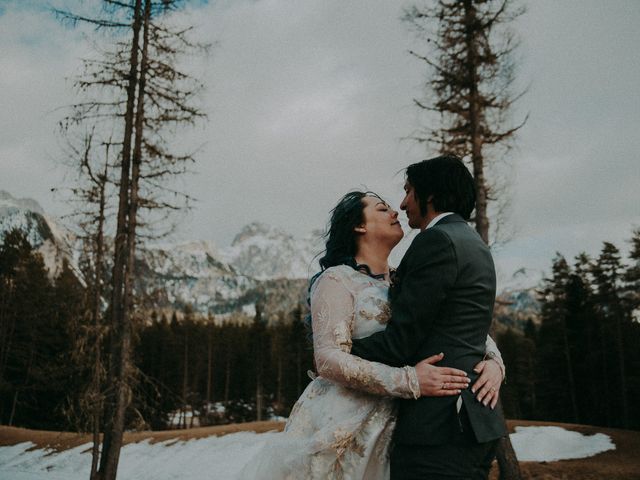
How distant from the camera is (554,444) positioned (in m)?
19.2

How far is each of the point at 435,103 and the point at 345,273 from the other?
8.66m

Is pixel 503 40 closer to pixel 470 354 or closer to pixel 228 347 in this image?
pixel 470 354

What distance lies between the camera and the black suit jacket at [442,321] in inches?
88.4

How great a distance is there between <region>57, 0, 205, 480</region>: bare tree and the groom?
8.56m

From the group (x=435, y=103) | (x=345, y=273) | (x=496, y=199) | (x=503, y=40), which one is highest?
(x=503, y=40)

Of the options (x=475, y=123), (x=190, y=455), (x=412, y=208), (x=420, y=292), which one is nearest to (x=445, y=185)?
(x=412, y=208)

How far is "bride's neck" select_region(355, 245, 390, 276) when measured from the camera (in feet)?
10.3

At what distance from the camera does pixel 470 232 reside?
251 centimetres

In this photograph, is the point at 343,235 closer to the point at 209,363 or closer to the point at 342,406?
the point at 342,406

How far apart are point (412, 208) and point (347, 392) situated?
1021mm

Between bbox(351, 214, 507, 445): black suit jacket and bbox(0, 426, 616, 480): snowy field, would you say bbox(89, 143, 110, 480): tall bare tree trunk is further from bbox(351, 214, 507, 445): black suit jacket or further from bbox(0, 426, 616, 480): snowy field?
bbox(351, 214, 507, 445): black suit jacket

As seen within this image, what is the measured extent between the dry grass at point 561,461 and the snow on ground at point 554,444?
47cm

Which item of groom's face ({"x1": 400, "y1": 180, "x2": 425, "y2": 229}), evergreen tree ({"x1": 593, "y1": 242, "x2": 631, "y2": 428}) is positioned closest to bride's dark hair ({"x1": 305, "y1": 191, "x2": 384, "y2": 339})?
groom's face ({"x1": 400, "y1": 180, "x2": 425, "y2": 229})

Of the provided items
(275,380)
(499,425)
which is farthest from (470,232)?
(275,380)
